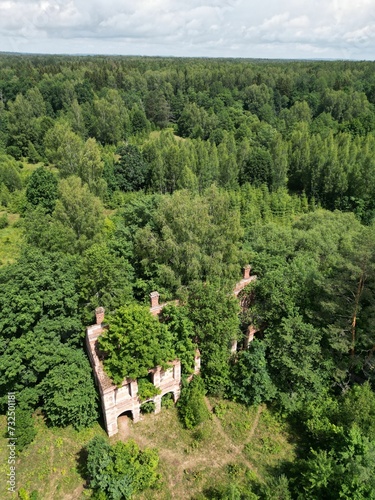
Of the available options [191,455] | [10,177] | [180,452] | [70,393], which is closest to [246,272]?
[191,455]

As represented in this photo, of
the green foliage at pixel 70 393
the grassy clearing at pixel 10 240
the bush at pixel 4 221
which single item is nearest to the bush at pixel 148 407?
the green foliage at pixel 70 393

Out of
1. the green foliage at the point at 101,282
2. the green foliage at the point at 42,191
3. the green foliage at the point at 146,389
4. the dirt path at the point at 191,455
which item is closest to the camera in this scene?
the dirt path at the point at 191,455

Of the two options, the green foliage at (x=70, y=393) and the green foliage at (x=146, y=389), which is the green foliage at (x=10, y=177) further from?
the green foliage at (x=146, y=389)

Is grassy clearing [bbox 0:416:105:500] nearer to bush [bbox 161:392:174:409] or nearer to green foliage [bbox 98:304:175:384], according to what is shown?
bush [bbox 161:392:174:409]

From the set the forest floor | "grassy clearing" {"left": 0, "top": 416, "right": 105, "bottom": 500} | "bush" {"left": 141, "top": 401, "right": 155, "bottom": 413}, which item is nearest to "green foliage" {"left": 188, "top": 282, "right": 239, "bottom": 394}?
the forest floor

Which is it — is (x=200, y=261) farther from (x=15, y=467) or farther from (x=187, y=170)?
(x=187, y=170)
